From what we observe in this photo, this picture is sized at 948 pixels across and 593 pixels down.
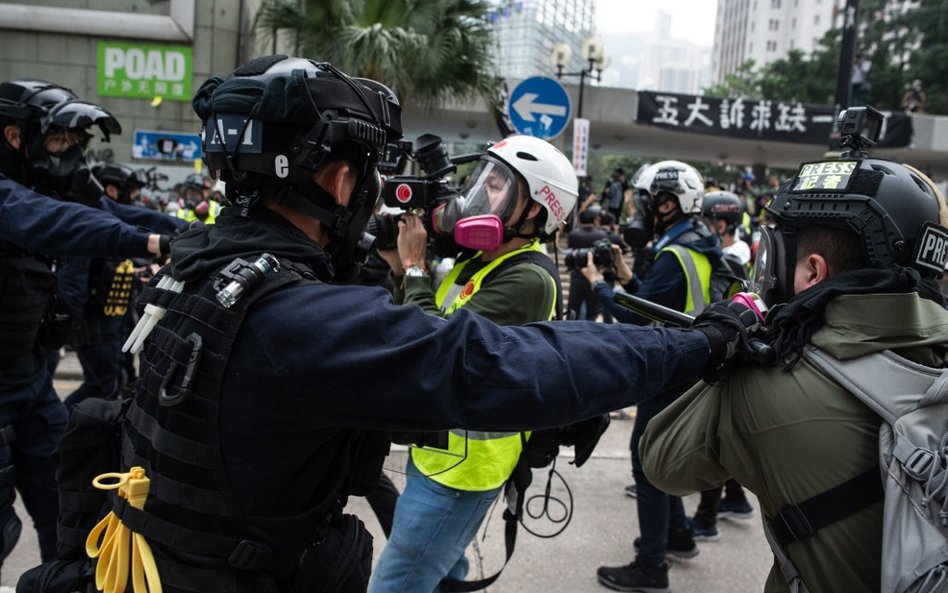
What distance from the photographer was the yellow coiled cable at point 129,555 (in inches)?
58.7

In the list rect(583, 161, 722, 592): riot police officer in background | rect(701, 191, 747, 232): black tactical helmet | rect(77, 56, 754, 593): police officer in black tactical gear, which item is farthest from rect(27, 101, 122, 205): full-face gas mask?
rect(701, 191, 747, 232): black tactical helmet

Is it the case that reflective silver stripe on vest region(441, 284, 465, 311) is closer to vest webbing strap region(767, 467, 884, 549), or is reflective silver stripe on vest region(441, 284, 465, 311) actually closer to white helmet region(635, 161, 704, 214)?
vest webbing strap region(767, 467, 884, 549)

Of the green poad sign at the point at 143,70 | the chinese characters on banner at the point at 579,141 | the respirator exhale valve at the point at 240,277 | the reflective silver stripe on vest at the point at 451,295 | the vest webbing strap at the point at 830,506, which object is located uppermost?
the green poad sign at the point at 143,70

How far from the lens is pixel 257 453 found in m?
1.44

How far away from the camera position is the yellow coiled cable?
1.49 meters

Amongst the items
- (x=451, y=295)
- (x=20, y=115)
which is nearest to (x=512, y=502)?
(x=451, y=295)

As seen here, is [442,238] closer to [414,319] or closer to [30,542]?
[414,319]

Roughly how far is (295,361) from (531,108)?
5.76 meters

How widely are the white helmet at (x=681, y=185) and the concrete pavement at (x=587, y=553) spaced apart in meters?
1.96

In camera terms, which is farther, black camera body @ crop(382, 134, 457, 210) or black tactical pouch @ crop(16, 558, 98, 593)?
black camera body @ crop(382, 134, 457, 210)

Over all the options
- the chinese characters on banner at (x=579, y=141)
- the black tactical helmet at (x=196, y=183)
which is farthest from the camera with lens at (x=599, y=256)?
the black tactical helmet at (x=196, y=183)

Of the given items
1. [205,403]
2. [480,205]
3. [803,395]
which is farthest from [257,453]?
[480,205]

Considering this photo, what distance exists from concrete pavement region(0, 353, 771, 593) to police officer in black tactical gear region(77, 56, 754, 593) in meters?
2.03

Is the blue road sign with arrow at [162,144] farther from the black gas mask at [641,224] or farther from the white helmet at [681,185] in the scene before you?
the white helmet at [681,185]
